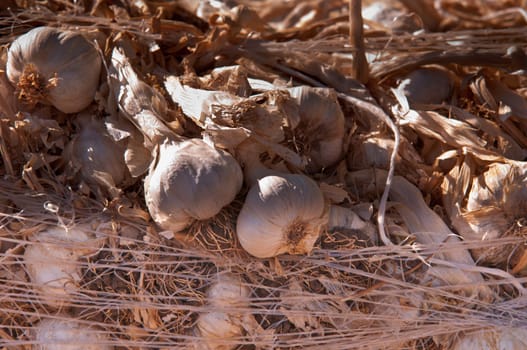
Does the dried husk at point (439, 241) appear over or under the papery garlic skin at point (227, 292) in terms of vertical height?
over

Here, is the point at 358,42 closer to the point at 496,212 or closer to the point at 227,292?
the point at 496,212

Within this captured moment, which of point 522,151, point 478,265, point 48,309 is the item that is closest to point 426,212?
point 478,265

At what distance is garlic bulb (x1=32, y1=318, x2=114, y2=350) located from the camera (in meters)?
1.12

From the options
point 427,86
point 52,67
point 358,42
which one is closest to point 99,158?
point 52,67

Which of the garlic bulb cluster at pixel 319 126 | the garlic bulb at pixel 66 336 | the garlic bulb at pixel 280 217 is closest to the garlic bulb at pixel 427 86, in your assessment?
the garlic bulb cluster at pixel 319 126

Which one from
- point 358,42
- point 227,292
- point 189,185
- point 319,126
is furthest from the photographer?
point 358,42

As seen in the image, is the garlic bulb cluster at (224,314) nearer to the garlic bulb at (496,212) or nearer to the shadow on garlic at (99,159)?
the shadow on garlic at (99,159)

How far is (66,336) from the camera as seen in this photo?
3.71 feet

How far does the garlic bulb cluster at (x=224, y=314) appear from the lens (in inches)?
43.6

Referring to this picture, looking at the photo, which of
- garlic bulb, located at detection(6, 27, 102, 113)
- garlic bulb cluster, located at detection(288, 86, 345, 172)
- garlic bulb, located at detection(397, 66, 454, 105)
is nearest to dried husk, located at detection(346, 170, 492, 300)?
garlic bulb cluster, located at detection(288, 86, 345, 172)

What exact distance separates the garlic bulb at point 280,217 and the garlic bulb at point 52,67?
16.0 inches

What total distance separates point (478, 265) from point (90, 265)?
2.35 feet

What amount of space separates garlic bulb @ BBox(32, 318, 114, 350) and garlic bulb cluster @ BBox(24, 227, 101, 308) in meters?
0.05

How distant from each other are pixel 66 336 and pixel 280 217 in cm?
47
